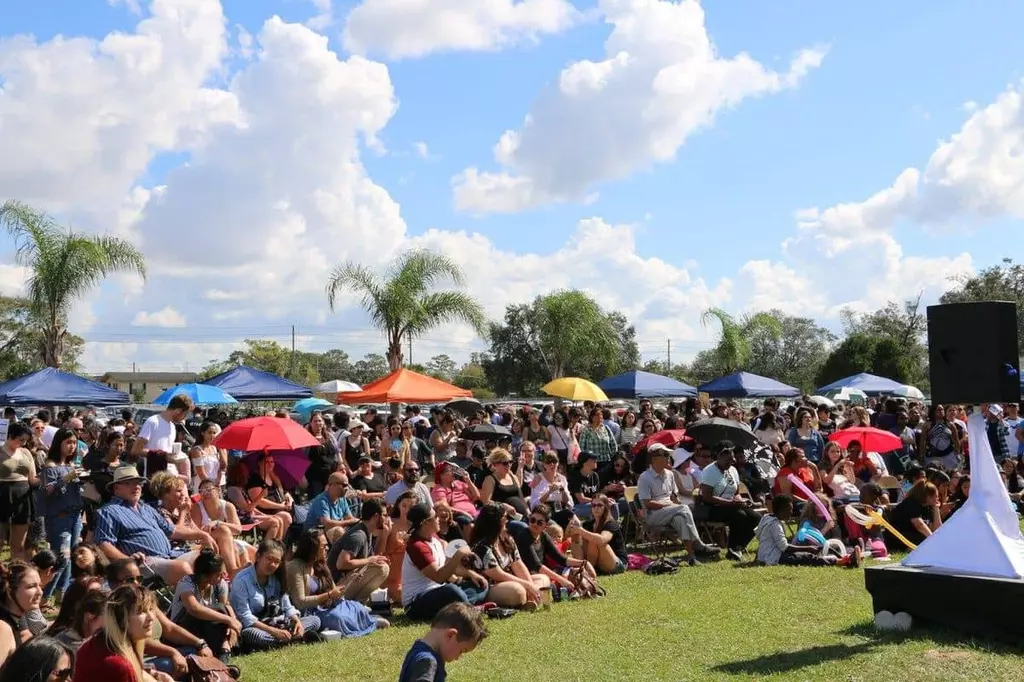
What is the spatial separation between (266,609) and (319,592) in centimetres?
52

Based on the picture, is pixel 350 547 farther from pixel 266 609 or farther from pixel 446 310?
pixel 446 310

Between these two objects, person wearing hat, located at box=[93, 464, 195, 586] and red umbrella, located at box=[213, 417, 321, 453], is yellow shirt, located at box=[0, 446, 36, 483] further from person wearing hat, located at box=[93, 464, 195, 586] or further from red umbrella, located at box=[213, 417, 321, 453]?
red umbrella, located at box=[213, 417, 321, 453]

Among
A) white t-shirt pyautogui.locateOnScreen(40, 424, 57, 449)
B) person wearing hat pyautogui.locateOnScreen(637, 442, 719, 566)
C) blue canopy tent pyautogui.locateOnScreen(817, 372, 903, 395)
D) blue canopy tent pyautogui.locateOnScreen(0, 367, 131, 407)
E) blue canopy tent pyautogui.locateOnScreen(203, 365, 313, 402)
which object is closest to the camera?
person wearing hat pyautogui.locateOnScreen(637, 442, 719, 566)

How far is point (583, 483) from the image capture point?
1354cm

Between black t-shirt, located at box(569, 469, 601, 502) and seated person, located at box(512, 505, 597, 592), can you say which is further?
black t-shirt, located at box(569, 469, 601, 502)

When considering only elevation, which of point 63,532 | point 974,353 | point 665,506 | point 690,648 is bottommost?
point 690,648

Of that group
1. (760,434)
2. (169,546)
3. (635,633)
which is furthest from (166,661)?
(760,434)

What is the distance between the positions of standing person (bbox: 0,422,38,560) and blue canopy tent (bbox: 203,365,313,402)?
350 inches

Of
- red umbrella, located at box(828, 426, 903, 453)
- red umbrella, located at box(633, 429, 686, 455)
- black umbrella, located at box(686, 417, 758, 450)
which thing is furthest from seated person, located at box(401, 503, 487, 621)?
red umbrella, located at box(828, 426, 903, 453)

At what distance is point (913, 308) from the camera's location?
64062 mm

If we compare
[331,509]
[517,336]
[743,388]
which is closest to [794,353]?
[517,336]

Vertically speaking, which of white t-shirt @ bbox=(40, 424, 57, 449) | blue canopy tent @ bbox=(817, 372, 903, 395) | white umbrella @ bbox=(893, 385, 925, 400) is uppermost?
blue canopy tent @ bbox=(817, 372, 903, 395)

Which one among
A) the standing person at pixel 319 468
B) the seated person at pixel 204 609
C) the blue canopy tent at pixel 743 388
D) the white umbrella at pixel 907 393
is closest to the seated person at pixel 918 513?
the standing person at pixel 319 468

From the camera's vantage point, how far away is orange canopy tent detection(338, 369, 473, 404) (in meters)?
16.5
